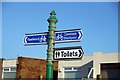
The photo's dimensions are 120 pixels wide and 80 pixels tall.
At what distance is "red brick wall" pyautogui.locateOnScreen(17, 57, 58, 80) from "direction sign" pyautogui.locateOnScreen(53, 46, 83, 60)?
18.6 m

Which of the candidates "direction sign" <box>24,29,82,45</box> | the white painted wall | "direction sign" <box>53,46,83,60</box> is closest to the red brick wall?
the white painted wall

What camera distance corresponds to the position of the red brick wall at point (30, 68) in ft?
93.0

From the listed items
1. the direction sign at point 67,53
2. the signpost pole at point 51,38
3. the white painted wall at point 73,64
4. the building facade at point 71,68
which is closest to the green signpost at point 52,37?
the signpost pole at point 51,38

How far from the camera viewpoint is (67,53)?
33.1 ft

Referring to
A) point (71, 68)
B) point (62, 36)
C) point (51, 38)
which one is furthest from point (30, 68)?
point (51, 38)

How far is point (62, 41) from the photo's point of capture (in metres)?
10.2

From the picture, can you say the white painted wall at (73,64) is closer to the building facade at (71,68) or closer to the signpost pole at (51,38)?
the building facade at (71,68)

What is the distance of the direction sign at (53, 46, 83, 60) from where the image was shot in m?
9.93

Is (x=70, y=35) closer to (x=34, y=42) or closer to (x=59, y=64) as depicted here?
(x=34, y=42)

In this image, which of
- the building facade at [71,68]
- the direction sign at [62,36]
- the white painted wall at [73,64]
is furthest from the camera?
the white painted wall at [73,64]

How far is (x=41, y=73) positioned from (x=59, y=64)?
4084mm

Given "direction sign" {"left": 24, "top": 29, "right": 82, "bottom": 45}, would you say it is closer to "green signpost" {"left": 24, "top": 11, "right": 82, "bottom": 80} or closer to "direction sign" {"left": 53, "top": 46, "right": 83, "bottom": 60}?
"green signpost" {"left": 24, "top": 11, "right": 82, "bottom": 80}

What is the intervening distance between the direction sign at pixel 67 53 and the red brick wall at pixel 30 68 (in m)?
18.6

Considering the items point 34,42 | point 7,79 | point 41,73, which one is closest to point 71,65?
point 41,73
